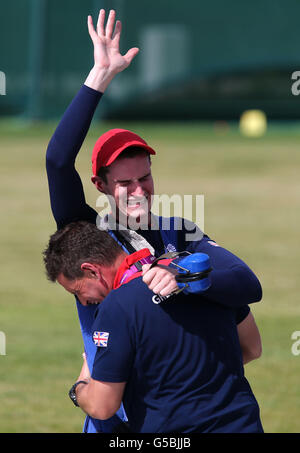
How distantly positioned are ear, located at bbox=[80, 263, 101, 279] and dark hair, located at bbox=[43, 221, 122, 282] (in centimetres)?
1

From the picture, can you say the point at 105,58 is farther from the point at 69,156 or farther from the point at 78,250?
the point at 78,250

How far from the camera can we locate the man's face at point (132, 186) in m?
4.11

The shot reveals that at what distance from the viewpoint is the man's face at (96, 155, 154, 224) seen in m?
4.11

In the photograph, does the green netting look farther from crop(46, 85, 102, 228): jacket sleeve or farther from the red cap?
the red cap

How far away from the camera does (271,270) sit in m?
12.6

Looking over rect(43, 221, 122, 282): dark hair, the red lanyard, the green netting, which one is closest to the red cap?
rect(43, 221, 122, 282): dark hair

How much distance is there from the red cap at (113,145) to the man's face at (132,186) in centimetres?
5

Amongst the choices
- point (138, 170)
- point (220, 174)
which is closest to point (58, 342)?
point (138, 170)

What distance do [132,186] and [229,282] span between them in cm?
76

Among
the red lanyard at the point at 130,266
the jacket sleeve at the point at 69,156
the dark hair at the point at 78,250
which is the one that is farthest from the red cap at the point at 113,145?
the red lanyard at the point at 130,266

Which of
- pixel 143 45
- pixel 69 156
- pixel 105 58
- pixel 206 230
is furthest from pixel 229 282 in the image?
pixel 143 45

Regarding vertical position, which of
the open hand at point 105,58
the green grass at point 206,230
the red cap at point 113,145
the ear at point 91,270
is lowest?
the green grass at point 206,230

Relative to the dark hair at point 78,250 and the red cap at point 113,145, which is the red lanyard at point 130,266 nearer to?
the dark hair at point 78,250
